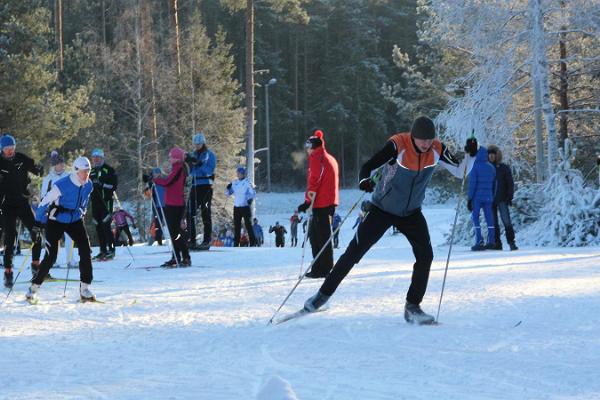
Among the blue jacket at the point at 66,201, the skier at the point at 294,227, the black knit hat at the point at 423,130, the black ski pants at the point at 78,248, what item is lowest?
the skier at the point at 294,227

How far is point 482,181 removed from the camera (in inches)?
518

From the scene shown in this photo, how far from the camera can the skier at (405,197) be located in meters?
5.84

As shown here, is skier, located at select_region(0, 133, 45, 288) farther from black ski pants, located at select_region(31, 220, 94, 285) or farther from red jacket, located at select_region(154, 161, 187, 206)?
red jacket, located at select_region(154, 161, 187, 206)

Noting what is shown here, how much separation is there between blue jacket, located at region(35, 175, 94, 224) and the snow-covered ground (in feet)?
2.80

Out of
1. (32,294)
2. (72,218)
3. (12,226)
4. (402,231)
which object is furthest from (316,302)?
(12,226)

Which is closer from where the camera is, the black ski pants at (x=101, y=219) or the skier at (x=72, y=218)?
the skier at (x=72, y=218)

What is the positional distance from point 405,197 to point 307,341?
51.9 inches

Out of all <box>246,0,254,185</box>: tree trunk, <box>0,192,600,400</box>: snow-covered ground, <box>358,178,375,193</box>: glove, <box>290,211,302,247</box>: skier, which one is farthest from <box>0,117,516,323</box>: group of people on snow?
<box>290,211,302,247</box>: skier

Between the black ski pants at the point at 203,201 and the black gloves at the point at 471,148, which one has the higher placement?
the black gloves at the point at 471,148

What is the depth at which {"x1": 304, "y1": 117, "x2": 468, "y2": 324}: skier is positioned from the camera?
584 cm

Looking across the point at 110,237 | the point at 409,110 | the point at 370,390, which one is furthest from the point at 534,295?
the point at 409,110

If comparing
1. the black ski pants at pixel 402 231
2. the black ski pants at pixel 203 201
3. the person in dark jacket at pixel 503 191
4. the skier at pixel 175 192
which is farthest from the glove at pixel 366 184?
the black ski pants at pixel 203 201

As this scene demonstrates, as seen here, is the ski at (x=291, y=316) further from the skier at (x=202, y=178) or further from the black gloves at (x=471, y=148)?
the skier at (x=202, y=178)

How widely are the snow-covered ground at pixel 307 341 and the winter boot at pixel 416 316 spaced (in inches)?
4.0
